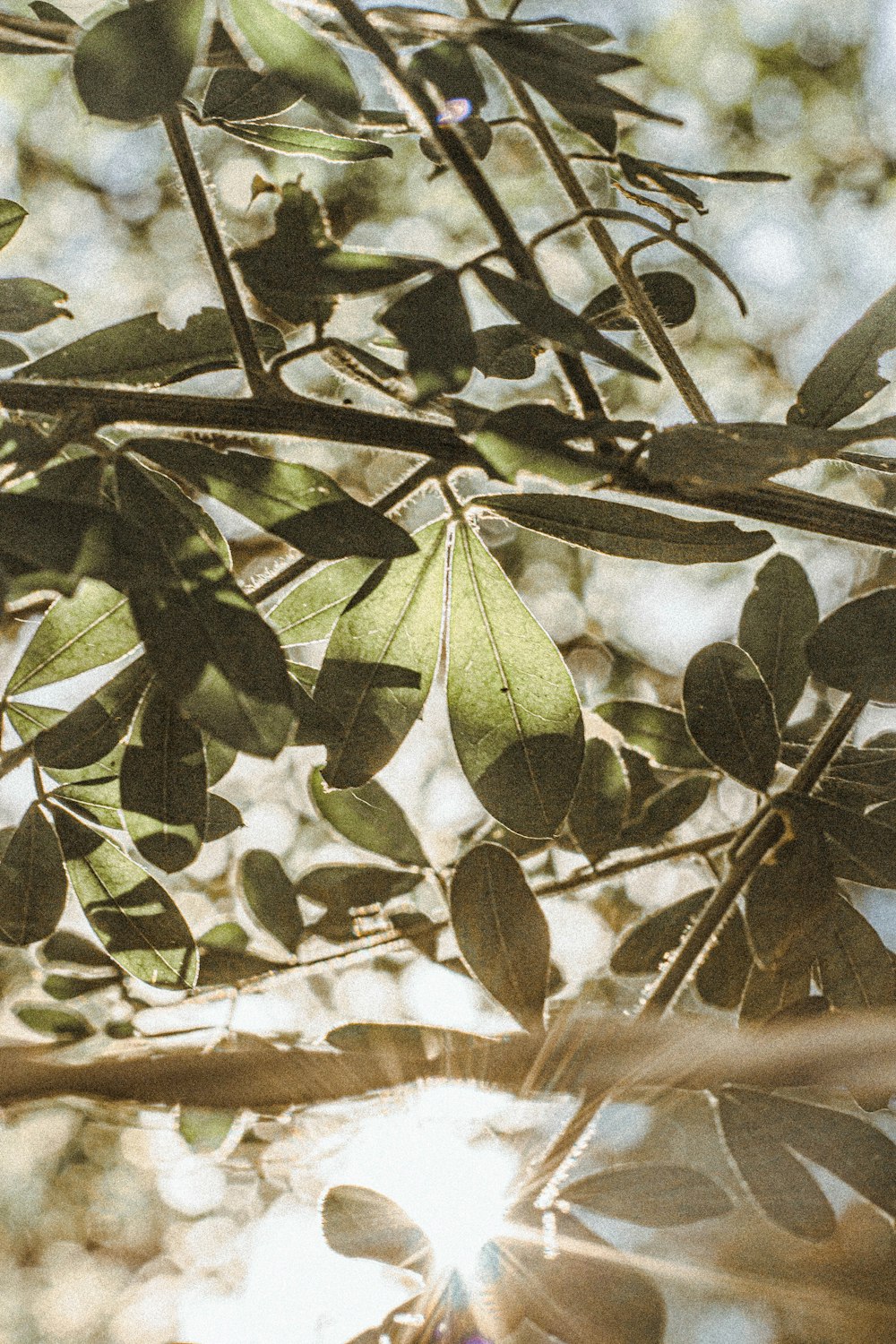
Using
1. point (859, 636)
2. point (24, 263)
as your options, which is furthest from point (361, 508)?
point (24, 263)

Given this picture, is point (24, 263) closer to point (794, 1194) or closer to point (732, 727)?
point (732, 727)

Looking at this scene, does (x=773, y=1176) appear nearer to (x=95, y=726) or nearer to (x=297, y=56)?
(x=95, y=726)

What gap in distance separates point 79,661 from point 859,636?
22.2 inches

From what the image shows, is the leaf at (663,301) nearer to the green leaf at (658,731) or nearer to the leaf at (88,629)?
the green leaf at (658,731)

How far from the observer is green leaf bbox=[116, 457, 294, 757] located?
0.53m

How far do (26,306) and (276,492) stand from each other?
0.33 meters

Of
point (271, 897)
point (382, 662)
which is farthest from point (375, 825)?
point (382, 662)

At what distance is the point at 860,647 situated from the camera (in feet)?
2.39

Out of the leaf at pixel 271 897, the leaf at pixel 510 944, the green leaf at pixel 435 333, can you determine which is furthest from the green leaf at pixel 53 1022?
the green leaf at pixel 435 333

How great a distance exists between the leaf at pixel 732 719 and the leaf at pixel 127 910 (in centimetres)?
45

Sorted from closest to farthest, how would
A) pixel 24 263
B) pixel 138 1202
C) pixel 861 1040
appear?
pixel 861 1040, pixel 24 263, pixel 138 1202

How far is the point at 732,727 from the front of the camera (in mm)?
841

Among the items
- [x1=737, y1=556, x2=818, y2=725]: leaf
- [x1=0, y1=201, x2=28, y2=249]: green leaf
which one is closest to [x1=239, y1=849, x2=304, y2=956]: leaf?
[x1=737, y1=556, x2=818, y2=725]: leaf

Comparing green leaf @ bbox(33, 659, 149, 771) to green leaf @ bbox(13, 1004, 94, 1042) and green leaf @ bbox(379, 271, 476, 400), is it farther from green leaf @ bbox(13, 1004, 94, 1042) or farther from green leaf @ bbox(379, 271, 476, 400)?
green leaf @ bbox(13, 1004, 94, 1042)
